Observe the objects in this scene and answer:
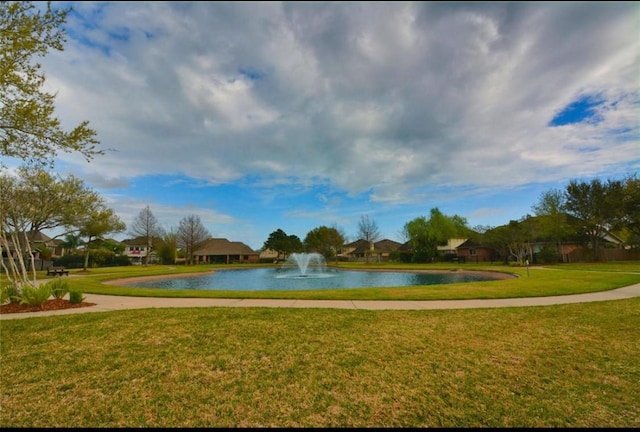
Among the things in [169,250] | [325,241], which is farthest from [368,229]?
[169,250]

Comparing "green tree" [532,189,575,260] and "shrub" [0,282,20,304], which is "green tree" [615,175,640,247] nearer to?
"green tree" [532,189,575,260]

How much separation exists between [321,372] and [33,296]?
936 centimetres

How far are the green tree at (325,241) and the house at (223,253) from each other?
34.4 ft

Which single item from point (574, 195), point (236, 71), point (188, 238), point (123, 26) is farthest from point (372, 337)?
point (188, 238)

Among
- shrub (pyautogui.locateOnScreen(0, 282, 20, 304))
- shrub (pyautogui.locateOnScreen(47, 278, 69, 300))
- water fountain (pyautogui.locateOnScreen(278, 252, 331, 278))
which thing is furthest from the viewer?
water fountain (pyautogui.locateOnScreen(278, 252, 331, 278))

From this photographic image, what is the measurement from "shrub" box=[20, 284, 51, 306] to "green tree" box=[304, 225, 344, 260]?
49533 mm

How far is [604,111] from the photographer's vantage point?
12195 mm

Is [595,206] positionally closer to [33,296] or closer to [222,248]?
[33,296]

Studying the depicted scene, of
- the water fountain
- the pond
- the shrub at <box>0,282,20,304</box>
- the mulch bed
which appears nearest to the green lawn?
the mulch bed

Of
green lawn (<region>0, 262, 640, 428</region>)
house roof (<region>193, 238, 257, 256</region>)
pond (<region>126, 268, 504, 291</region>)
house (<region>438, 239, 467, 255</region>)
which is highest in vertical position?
house roof (<region>193, 238, 257, 256</region>)

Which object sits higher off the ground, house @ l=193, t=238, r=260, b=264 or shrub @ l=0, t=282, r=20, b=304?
house @ l=193, t=238, r=260, b=264

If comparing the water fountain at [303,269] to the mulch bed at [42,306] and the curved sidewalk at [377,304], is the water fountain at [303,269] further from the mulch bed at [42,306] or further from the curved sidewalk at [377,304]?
Result: the mulch bed at [42,306]

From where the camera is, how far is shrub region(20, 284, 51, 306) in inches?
367

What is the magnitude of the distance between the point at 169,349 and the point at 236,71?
7.98m
